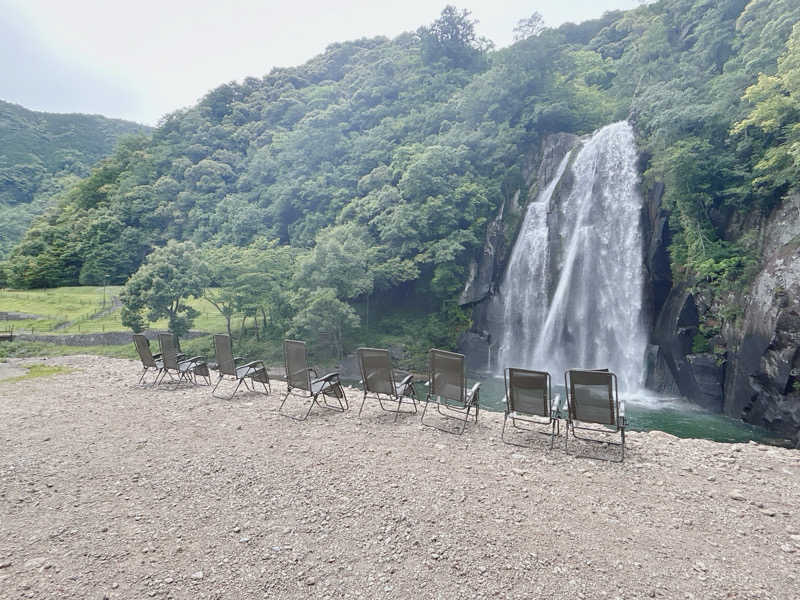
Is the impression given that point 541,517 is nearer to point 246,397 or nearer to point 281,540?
point 281,540

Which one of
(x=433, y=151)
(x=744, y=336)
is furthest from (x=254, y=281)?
(x=744, y=336)

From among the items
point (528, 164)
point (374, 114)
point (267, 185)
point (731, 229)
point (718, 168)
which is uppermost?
point (374, 114)

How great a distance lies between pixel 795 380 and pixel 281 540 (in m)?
13.0

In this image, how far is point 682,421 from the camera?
11227mm

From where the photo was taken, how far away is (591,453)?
4852 mm

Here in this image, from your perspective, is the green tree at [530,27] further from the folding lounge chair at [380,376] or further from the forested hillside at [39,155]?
the forested hillside at [39,155]

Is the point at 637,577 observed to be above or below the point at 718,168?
below

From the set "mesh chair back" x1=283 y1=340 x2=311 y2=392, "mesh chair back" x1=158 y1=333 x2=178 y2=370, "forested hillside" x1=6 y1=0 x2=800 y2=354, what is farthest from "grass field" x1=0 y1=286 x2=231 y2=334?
"mesh chair back" x1=283 y1=340 x2=311 y2=392

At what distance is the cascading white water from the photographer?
15.8m

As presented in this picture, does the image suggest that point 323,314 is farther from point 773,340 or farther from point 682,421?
point 773,340

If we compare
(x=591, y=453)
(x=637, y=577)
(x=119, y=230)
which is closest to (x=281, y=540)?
(x=637, y=577)

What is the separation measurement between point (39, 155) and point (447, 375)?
3936 inches

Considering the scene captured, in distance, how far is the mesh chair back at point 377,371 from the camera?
20.2ft

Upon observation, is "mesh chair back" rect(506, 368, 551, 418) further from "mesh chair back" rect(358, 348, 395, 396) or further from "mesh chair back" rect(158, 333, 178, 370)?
"mesh chair back" rect(158, 333, 178, 370)
